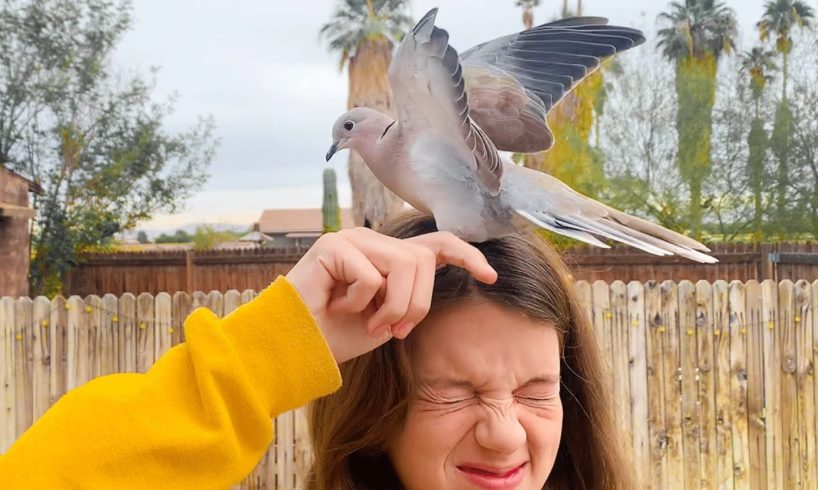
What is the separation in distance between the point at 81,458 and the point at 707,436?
13.7ft

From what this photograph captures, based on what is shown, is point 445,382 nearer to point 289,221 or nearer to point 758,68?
point 758,68

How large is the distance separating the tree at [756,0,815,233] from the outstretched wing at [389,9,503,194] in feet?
43.8

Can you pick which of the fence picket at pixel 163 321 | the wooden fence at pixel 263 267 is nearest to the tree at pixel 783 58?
the wooden fence at pixel 263 267

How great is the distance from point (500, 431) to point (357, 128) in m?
0.50

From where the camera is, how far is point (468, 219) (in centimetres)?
93

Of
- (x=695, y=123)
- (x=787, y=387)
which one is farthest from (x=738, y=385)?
(x=695, y=123)

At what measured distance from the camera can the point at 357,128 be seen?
1026mm

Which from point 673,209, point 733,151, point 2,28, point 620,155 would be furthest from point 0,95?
point 733,151

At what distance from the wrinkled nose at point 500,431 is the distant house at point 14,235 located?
8.75 meters

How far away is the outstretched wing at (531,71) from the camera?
100 centimetres

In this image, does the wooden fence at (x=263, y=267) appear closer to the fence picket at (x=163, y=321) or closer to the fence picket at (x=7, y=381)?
the fence picket at (x=163, y=321)

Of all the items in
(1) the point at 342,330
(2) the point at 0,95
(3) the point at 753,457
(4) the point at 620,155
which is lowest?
(3) the point at 753,457

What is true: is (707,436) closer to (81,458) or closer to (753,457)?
(753,457)

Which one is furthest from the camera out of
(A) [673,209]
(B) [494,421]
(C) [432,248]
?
(A) [673,209]
